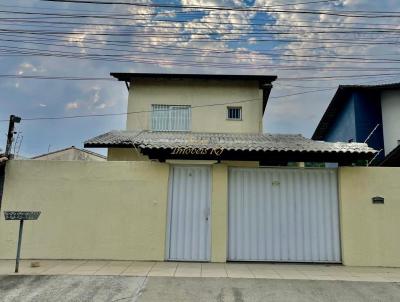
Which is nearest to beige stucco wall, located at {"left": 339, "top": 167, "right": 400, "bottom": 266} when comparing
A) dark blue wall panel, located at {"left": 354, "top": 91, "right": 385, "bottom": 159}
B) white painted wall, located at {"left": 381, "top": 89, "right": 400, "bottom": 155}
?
dark blue wall panel, located at {"left": 354, "top": 91, "right": 385, "bottom": 159}

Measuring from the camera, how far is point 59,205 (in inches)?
296

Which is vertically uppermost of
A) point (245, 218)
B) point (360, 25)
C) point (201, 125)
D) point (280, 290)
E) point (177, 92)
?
point (360, 25)

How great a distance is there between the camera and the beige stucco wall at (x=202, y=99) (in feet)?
45.9

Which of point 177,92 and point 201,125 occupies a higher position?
point 177,92

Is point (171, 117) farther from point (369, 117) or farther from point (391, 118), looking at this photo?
point (391, 118)

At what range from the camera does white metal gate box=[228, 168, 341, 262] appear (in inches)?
292

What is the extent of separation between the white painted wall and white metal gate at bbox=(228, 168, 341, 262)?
8.84 metres

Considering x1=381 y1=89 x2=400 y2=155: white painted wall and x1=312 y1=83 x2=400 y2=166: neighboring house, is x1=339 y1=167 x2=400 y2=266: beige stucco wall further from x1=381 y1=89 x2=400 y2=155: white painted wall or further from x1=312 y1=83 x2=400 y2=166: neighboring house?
x1=381 y1=89 x2=400 y2=155: white painted wall

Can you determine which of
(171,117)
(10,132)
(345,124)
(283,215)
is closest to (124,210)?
(10,132)

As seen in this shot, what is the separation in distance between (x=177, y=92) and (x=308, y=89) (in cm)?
680

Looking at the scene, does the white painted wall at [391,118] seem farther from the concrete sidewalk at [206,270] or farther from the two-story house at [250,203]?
the concrete sidewalk at [206,270]

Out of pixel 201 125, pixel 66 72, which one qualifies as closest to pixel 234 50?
pixel 201 125

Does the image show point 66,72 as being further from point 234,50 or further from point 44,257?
point 44,257

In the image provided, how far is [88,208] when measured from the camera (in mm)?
7527
